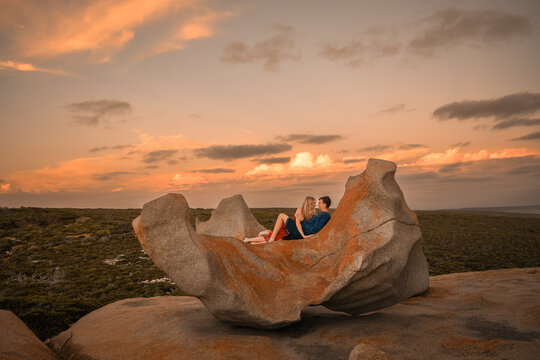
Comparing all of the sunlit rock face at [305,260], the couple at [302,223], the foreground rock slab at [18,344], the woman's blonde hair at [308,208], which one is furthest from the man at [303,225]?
the foreground rock slab at [18,344]

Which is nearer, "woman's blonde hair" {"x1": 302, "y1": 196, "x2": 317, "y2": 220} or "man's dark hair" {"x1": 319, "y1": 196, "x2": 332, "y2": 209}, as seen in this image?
"woman's blonde hair" {"x1": 302, "y1": 196, "x2": 317, "y2": 220}

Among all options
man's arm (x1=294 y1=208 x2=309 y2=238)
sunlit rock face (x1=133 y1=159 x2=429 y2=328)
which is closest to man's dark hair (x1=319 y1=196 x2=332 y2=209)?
man's arm (x1=294 y1=208 x2=309 y2=238)

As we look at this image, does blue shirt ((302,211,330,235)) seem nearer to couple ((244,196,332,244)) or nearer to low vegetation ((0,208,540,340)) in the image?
couple ((244,196,332,244))

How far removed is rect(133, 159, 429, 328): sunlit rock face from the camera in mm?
7727

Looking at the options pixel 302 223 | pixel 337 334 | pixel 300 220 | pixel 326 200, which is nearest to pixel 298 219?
pixel 300 220

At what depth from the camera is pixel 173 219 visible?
25.6ft

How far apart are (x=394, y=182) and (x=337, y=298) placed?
127 inches

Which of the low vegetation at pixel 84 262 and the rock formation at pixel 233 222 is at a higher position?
the rock formation at pixel 233 222

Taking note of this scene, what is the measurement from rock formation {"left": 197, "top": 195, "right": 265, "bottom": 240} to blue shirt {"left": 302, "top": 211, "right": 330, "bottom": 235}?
3312 millimetres

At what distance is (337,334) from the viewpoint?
850cm

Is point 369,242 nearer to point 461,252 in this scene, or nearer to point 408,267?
point 408,267

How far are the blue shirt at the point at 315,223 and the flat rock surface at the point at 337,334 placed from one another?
241 centimetres

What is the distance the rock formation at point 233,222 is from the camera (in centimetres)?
1373

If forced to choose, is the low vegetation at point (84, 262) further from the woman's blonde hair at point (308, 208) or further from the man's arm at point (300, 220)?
the woman's blonde hair at point (308, 208)
